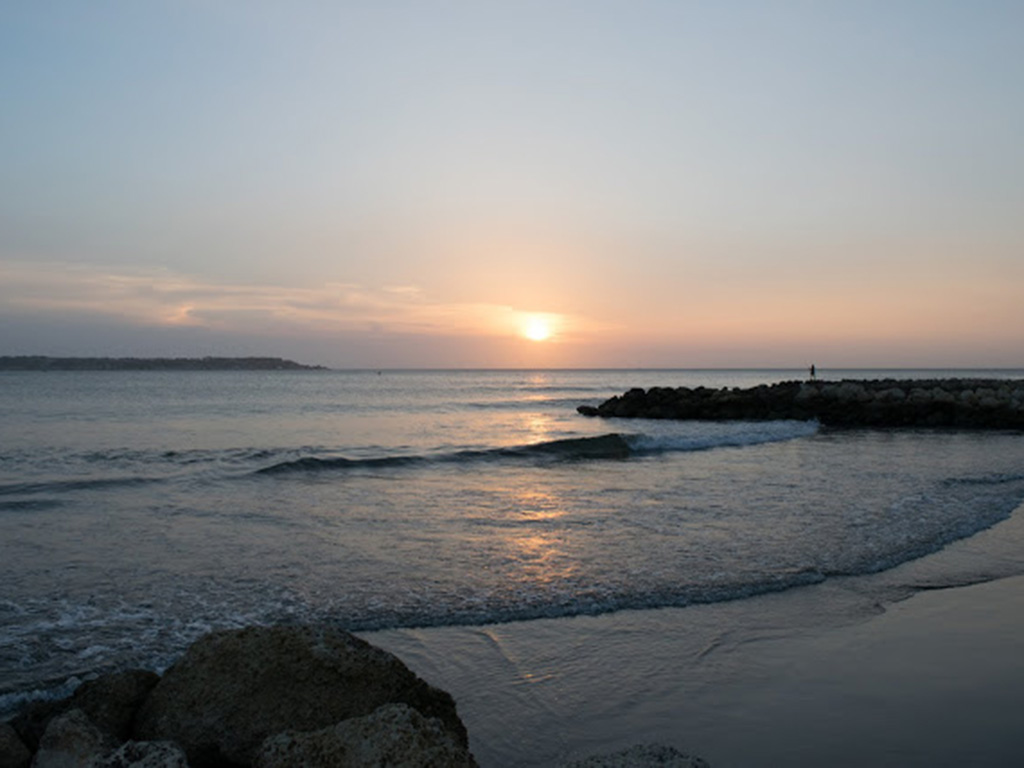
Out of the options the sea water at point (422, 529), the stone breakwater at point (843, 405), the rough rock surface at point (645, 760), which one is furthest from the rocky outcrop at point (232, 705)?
the stone breakwater at point (843, 405)

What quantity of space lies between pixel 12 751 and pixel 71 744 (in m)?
0.35

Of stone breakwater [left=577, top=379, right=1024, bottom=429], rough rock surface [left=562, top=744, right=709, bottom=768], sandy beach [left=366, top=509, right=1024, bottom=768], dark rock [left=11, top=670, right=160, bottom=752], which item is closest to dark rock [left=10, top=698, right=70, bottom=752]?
dark rock [left=11, top=670, right=160, bottom=752]

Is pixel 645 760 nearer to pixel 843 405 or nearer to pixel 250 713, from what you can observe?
pixel 250 713

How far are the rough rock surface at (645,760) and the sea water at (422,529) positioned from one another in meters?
3.24

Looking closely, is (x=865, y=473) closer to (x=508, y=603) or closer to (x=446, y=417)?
(x=508, y=603)

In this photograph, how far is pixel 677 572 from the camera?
830 centimetres

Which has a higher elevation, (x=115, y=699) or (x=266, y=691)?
(x=266, y=691)

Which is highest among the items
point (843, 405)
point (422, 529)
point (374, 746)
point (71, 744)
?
point (843, 405)

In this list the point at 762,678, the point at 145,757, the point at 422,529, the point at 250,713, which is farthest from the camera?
the point at 422,529

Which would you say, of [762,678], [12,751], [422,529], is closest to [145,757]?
[12,751]

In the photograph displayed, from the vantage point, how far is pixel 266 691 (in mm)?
3953

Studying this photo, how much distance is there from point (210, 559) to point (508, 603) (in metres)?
3.77

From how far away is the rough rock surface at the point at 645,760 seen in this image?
11.5 feet

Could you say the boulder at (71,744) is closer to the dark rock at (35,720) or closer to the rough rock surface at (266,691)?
the dark rock at (35,720)
